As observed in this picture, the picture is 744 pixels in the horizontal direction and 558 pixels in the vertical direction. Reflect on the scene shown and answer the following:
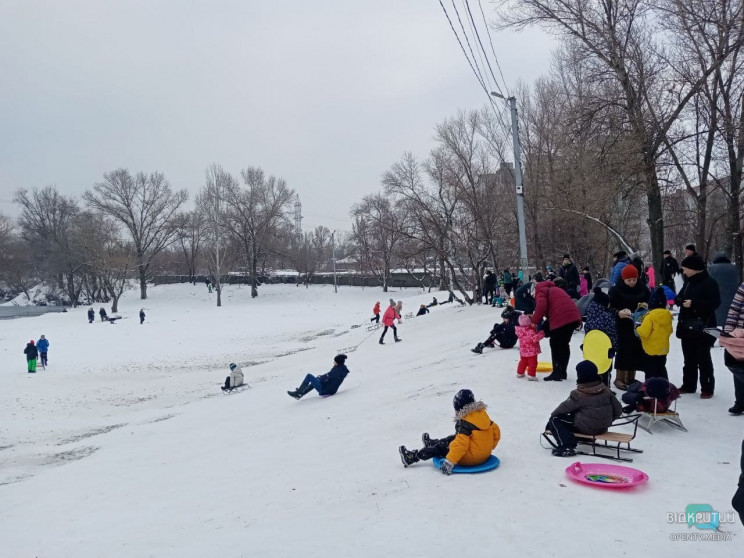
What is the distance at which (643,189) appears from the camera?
1906 cm

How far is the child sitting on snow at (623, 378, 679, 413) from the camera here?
7059 millimetres

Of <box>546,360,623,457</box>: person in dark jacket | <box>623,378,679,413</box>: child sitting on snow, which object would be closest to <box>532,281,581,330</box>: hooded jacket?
<box>623,378,679,413</box>: child sitting on snow

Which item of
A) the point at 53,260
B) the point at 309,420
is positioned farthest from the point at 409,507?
the point at 53,260

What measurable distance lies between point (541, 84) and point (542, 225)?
9934mm

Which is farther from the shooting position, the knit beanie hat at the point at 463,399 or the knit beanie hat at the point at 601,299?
the knit beanie hat at the point at 601,299

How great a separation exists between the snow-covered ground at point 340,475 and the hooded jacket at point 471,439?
26 cm

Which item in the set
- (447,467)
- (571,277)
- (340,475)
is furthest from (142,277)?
(447,467)

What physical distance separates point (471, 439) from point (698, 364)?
422 cm

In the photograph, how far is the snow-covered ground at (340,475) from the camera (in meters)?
5.05

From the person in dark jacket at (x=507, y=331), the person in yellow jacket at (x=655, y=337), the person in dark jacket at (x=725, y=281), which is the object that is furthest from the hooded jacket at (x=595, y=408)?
the person in dark jacket at (x=507, y=331)

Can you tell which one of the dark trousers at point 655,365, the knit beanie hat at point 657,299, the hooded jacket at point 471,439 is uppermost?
the knit beanie hat at point 657,299

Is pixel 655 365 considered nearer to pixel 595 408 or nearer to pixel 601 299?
pixel 601 299

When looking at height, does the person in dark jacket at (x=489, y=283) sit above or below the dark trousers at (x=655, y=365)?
above

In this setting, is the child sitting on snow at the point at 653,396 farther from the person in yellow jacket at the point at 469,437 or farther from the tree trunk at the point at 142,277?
the tree trunk at the point at 142,277
